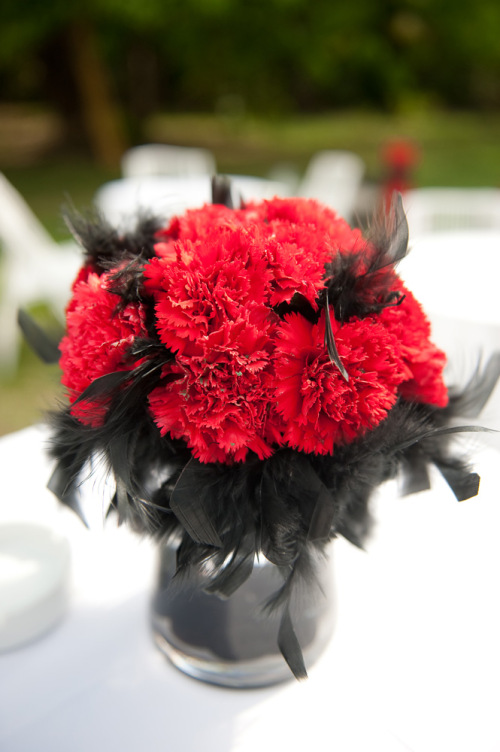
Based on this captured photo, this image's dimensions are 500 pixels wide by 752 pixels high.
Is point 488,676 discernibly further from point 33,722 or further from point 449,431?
point 33,722

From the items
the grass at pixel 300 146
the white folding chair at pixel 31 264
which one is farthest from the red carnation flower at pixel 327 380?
the grass at pixel 300 146

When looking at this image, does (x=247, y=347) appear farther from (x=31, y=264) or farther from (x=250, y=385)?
(x=31, y=264)

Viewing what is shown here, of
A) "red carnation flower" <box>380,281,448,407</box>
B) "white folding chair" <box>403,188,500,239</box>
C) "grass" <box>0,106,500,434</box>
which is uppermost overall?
"red carnation flower" <box>380,281,448,407</box>

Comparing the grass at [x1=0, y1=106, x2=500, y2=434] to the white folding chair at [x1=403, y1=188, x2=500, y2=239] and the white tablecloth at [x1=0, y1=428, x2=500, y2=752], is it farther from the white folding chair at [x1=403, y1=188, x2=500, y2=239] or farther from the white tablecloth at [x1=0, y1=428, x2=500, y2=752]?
the white tablecloth at [x1=0, y1=428, x2=500, y2=752]

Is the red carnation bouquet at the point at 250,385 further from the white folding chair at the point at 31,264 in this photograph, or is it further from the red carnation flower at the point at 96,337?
the white folding chair at the point at 31,264

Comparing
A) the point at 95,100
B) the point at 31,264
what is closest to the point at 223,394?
the point at 31,264

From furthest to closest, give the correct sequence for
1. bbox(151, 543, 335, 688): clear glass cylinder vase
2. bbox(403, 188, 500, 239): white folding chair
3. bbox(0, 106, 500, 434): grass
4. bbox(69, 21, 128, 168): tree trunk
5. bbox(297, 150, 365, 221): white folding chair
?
1. bbox(0, 106, 500, 434): grass
2. bbox(69, 21, 128, 168): tree trunk
3. bbox(297, 150, 365, 221): white folding chair
4. bbox(403, 188, 500, 239): white folding chair
5. bbox(151, 543, 335, 688): clear glass cylinder vase

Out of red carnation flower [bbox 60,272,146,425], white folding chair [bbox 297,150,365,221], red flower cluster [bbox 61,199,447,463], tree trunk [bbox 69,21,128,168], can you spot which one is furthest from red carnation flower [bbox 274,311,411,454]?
tree trunk [bbox 69,21,128,168]
